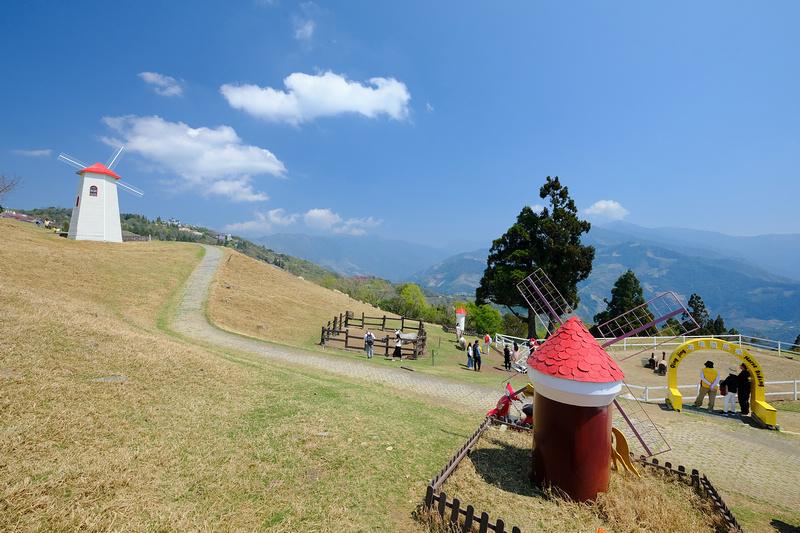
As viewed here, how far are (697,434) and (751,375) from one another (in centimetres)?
414

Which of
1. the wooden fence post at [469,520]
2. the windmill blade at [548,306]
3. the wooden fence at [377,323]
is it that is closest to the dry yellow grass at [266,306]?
the wooden fence at [377,323]

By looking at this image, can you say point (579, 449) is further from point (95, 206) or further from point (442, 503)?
point (95, 206)

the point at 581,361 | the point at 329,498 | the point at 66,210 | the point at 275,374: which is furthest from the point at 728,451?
→ the point at 66,210

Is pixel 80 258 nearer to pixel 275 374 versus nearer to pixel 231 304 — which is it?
pixel 231 304

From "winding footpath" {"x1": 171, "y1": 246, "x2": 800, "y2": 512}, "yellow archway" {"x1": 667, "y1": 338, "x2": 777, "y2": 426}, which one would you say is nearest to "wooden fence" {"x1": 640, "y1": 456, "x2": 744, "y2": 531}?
"winding footpath" {"x1": 171, "y1": 246, "x2": 800, "y2": 512}

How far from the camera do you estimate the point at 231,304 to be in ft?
87.6

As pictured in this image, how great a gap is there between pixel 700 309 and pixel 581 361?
55.4 meters

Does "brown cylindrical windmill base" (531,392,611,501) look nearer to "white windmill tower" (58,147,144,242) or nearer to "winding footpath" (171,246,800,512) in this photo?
"winding footpath" (171,246,800,512)

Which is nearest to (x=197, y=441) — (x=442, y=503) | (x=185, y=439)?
(x=185, y=439)

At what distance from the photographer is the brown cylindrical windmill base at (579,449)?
20.0 feet

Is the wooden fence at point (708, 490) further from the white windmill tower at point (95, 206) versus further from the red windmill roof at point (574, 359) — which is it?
the white windmill tower at point (95, 206)

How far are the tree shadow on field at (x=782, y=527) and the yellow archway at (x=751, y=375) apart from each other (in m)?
7.39

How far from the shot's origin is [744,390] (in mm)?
12766

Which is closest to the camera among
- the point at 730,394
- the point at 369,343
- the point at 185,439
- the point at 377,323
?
the point at 185,439
